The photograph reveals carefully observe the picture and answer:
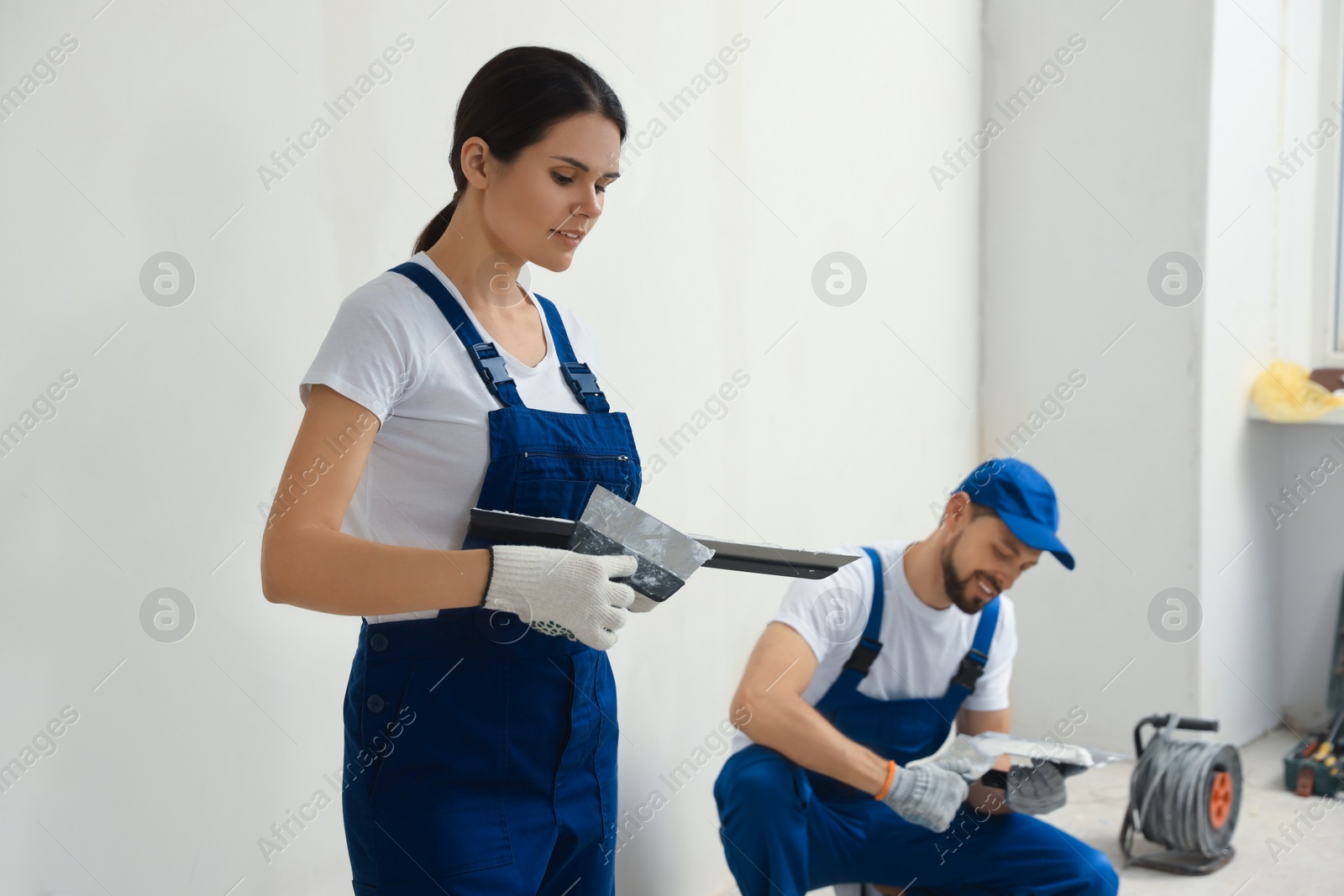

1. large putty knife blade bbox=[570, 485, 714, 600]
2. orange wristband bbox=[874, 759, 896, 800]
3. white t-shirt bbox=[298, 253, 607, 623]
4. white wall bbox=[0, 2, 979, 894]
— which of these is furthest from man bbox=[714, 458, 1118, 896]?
white t-shirt bbox=[298, 253, 607, 623]

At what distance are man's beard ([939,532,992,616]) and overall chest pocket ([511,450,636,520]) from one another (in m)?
0.95

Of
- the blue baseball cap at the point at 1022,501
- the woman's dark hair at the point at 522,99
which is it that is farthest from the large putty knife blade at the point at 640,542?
the blue baseball cap at the point at 1022,501

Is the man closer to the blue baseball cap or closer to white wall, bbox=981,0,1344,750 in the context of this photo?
the blue baseball cap

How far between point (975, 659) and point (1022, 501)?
1.00 ft

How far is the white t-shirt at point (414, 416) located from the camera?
3.46ft

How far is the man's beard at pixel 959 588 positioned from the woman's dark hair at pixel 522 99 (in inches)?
43.6

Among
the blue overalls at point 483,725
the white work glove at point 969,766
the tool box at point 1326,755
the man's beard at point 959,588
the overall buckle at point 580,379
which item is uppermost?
the tool box at point 1326,755

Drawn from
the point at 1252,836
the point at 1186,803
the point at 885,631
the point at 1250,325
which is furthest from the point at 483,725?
the point at 1250,325

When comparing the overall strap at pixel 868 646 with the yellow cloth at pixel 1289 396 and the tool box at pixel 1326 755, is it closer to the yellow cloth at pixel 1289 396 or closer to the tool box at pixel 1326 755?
the tool box at pixel 1326 755

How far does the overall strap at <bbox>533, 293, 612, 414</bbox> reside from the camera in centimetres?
122

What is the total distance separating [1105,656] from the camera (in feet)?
10.9

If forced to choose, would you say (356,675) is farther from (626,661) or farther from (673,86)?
(673,86)

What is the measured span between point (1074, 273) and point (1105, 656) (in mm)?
1106

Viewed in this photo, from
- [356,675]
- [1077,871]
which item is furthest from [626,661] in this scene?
[356,675]
